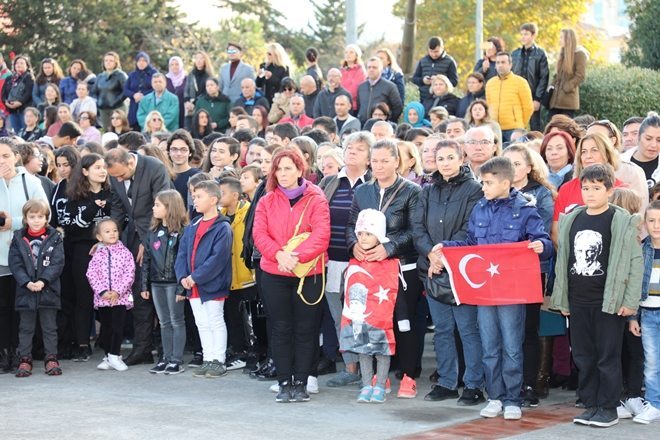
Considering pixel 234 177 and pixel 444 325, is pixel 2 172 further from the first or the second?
pixel 444 325

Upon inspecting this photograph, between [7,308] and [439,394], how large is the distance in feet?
14.9

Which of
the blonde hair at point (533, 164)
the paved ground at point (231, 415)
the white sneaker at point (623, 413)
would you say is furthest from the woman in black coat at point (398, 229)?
the white sneaker at point (623, 413)

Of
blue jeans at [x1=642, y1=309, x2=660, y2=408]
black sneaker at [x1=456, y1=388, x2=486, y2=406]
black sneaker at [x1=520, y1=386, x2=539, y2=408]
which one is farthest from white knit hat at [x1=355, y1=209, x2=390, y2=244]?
blue jeans at [x1=642, y1=309, x2=660, y2=408]

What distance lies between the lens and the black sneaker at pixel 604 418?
28.8 feet

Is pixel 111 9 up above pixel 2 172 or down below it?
above

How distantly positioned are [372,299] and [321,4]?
44857 millimetres

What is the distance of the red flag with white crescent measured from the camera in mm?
9906

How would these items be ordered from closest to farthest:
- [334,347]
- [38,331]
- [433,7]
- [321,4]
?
1. [334,347]
2. [38,331]
3. [433,7]
4. [321,4]

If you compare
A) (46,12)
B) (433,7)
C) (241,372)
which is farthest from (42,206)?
(433,7)

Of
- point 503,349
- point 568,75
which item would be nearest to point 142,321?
point 503,349

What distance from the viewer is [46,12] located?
3369 centimetres

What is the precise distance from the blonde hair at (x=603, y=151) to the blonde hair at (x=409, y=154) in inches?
60.2

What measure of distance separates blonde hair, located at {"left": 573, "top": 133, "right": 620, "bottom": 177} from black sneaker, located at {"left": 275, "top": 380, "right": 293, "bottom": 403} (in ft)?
9.72

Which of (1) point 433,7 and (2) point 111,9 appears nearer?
(2) point 111,9
